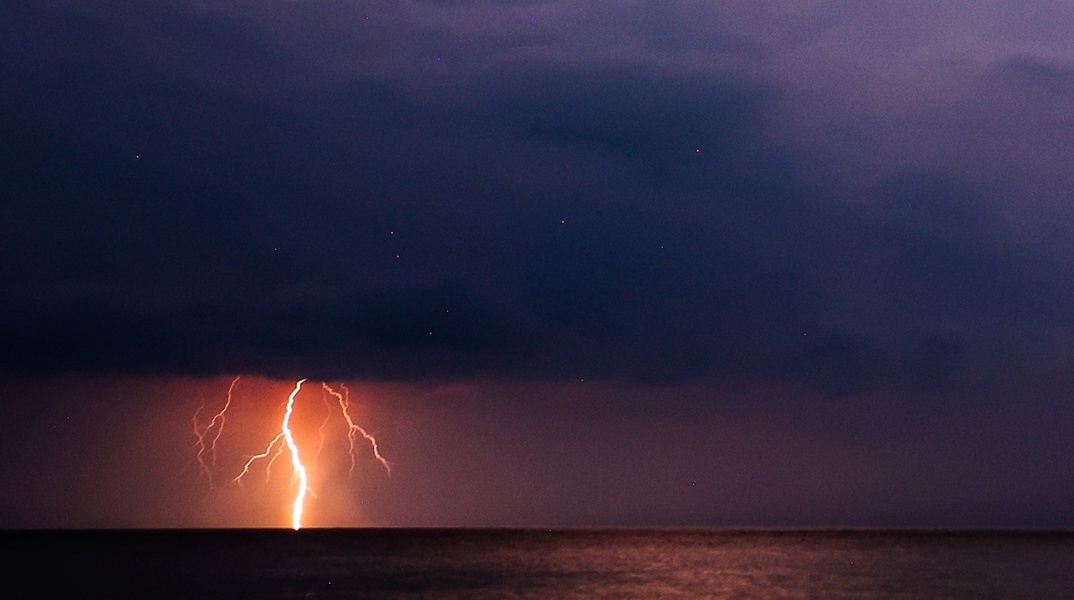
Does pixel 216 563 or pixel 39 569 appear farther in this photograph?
pixel 216 563

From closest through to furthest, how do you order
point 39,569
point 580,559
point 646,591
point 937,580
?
1. point 646,591
2. point 937,580
3. point 39,569
4. point 580,559

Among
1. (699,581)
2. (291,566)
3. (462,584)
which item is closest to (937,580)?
(699,581)

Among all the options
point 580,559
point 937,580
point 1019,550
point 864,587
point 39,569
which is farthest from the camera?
point 1019,550

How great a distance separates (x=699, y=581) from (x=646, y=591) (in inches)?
305

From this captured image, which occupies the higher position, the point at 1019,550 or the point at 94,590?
the point at 1019,550

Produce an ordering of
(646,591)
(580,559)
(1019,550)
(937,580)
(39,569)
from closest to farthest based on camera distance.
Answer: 1. (646,591)
2. (937,580)
3. (39,569)
4. (580,559)
5. (1019,550)

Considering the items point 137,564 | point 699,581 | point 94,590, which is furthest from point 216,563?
point 699,581

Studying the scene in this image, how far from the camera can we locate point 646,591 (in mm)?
49094

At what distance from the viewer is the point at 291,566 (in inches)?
2682

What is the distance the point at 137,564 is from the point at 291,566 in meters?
9.43

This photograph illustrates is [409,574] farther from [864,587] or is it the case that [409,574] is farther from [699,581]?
[864,587]

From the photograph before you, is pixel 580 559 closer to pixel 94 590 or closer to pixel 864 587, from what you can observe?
pixel 864 587

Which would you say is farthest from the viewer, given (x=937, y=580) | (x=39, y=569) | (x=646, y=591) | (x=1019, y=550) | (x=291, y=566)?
(x=1019, y=550)

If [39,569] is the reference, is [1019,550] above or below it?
above
